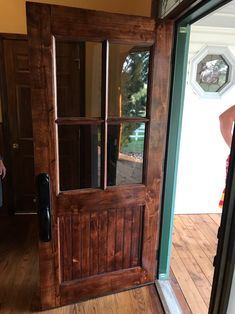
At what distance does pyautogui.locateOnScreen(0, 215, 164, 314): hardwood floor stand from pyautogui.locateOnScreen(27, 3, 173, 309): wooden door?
0.24 feet

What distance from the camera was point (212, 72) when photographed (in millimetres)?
2883

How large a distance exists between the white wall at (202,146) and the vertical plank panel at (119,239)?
4.73 feet

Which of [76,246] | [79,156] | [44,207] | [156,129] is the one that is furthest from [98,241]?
[156,129]

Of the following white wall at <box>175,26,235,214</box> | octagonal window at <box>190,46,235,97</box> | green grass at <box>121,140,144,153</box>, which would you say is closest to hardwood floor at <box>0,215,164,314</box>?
green grass at <box>121,140,144,153</box>

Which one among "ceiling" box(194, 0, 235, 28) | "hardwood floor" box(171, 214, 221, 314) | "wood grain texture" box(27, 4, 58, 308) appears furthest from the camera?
"ceiling" box(194, 0, 235, 28)

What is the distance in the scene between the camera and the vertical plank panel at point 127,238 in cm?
184

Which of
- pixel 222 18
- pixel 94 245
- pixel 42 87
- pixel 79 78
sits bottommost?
pixel 94 245

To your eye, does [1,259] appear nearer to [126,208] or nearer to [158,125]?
[126,208]

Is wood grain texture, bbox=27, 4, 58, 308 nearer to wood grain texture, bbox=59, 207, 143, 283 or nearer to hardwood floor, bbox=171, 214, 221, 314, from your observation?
wood grain texture, bbox=59, 207, 143, 283

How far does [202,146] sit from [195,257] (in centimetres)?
122

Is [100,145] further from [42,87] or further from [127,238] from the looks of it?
[127,238]

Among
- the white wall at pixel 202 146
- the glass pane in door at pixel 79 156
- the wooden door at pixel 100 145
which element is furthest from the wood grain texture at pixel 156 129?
the white wall at pixel 202 146

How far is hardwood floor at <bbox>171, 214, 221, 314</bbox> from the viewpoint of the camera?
6.64 ft

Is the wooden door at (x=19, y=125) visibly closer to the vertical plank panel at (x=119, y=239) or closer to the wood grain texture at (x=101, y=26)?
the wood grain texture at (x=101, y=26)
